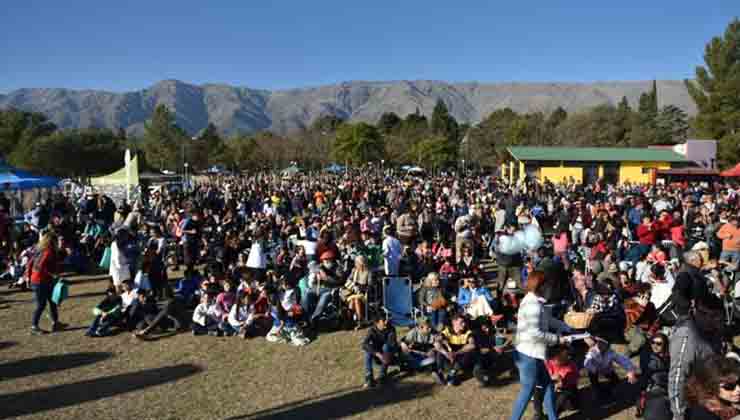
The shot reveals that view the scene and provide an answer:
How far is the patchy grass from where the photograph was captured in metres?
5.06

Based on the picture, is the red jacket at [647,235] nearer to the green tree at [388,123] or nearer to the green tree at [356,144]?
the green tree at [356,144]

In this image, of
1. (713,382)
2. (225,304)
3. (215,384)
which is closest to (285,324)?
(225,304)

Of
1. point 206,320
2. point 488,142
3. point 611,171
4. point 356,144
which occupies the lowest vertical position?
point 206,320

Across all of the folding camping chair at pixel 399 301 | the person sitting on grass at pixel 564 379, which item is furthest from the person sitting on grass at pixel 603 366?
the folding camping chair at pixel 399 301

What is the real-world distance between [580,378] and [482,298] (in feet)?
5.65

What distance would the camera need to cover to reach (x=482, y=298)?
23.1 feet

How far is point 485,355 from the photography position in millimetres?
5938

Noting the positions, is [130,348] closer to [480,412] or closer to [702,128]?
[480,412]

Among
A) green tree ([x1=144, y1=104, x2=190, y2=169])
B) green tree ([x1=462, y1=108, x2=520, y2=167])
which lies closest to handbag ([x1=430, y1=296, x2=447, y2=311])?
green tree ([x1=144, y1=104, x2=190, y2=169])

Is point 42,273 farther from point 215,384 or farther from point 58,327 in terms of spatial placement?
point 215,384

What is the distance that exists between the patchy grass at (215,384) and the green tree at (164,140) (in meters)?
38.1

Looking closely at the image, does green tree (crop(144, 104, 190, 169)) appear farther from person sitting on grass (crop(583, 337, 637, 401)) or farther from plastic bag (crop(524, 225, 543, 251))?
person sitting on grass (crop(583, 337, 637, 401))

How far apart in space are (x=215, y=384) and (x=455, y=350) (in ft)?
9.26

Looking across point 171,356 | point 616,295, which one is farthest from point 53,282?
point 616,295
